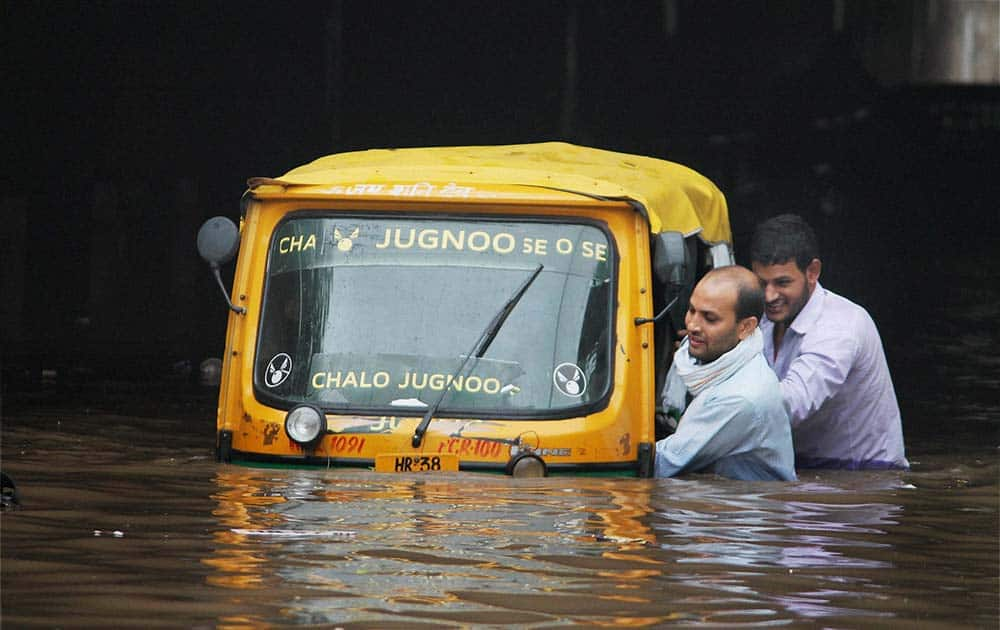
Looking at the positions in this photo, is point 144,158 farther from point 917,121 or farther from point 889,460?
point 917,121

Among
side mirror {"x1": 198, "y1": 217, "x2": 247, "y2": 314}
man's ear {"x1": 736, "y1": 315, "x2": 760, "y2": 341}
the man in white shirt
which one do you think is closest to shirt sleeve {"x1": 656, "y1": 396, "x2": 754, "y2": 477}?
man's ear {"x1": 736, "y1": 315, "x2": 760, "y2": 341}

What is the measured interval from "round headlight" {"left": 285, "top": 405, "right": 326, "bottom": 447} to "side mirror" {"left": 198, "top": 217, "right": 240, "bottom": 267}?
0.83m

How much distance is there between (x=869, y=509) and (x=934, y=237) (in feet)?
120

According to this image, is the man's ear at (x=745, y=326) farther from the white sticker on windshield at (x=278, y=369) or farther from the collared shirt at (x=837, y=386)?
the white sticker on windshield at (x=278, y=369)

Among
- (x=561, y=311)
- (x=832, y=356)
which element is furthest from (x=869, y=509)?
(x=561, y=311)

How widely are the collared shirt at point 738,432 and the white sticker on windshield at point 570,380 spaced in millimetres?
466

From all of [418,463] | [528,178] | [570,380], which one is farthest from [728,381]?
[528,178]

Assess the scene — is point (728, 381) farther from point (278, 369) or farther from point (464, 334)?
point (278, 369)

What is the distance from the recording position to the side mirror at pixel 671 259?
10109 millimetres

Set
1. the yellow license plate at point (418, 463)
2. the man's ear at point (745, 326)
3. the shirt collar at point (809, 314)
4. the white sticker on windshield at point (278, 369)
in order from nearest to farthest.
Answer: the man's ear at point (745, 326), the yellow license plate at point (418, 463), the white sticker on windshield at point (278, 369), the shirt collar at point (809, 314)

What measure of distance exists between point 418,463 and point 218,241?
1.45m

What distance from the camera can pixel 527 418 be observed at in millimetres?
10062

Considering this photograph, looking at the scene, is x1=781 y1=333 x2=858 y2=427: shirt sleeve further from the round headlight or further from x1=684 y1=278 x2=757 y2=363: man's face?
the round headlight

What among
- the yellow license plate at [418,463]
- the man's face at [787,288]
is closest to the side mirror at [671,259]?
the man's face at [787,288]
